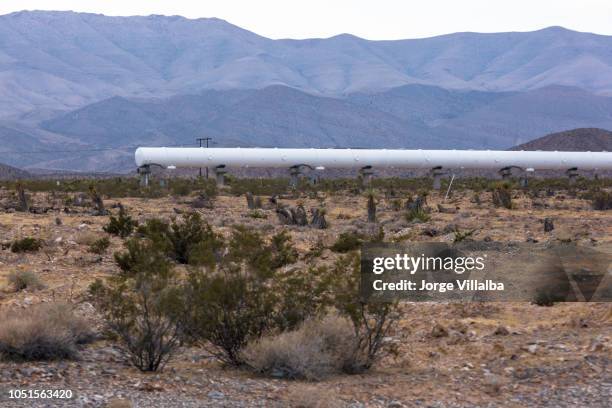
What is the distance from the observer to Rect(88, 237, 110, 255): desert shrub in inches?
841

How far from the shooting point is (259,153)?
68.8 m

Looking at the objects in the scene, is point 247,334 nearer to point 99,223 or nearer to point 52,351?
point 52,351

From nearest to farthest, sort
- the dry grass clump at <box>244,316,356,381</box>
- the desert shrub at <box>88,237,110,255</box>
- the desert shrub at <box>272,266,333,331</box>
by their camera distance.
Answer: the dry grass clump at <box>244,316,356,381</box>, the desert shrub at <box>272,266,333,331</box>, the desert shrub at <box>88,237,110,255</box>

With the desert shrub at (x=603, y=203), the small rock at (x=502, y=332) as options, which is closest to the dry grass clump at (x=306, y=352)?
the small rock at (x=502, y=332)

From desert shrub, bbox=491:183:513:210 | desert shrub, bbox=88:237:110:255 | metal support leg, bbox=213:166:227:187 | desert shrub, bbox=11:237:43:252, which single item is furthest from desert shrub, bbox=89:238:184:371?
metal support leg, bbox=213:166:227:187

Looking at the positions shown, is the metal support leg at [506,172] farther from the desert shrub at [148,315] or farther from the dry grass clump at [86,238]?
the desert shrub at [148,315]

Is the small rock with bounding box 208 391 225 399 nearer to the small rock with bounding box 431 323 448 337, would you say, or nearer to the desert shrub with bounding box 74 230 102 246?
the small rock with bounding box 431 323 448 337

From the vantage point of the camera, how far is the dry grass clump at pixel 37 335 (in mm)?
11484

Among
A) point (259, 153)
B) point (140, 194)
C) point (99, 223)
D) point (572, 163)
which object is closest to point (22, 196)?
point (99, 223)

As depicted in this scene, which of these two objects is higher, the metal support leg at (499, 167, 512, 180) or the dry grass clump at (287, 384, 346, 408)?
the metal support leg at (499, 167, 512, 180)

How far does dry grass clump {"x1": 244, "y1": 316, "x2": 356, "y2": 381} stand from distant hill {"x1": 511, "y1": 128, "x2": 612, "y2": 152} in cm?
12944

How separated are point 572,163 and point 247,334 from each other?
6832 cm

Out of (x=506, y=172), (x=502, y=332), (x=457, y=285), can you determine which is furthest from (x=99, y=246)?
(x=506, y=172)

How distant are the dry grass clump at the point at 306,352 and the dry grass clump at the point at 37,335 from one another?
81.4 inches
